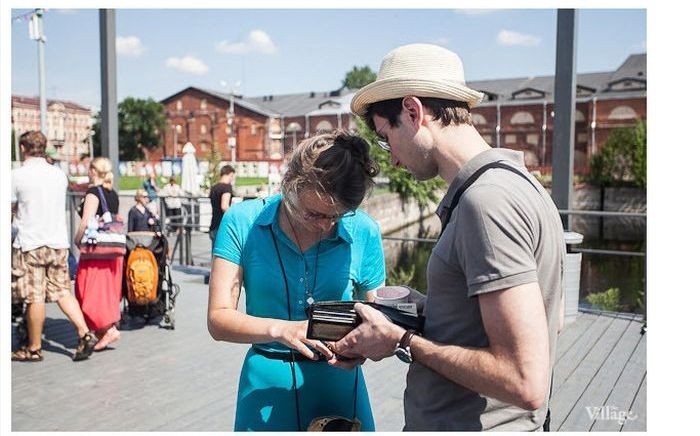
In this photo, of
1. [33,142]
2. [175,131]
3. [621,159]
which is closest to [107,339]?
[33,142]

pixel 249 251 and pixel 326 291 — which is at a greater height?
pixel 249 251

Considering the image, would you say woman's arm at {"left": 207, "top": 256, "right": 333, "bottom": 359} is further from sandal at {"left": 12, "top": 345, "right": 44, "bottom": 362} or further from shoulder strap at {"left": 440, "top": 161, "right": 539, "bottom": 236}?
sandal at {"left": 12, "top": 345, "right": 44, "bottom": 362}

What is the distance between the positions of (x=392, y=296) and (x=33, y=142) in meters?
4.21

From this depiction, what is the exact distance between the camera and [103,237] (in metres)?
5.65

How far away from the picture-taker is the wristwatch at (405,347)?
5.00ft

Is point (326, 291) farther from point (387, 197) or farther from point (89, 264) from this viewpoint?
point (387, 197)

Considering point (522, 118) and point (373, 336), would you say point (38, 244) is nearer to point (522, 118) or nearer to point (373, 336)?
point (373, 336)

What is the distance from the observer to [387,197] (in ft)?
109

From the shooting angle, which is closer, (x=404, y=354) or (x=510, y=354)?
(x=510, y=354)

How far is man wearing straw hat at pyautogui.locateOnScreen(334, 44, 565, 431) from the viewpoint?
133cm

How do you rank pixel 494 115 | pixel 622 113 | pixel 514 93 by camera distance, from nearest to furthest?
pixel 622 113 → pixel 494 115 → pixel 514 93

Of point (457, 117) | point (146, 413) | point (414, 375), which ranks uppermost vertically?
point (457, 117)

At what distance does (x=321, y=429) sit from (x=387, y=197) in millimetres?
31266

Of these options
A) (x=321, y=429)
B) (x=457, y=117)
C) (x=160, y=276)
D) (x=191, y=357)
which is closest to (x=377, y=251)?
(x=321, y=429)
